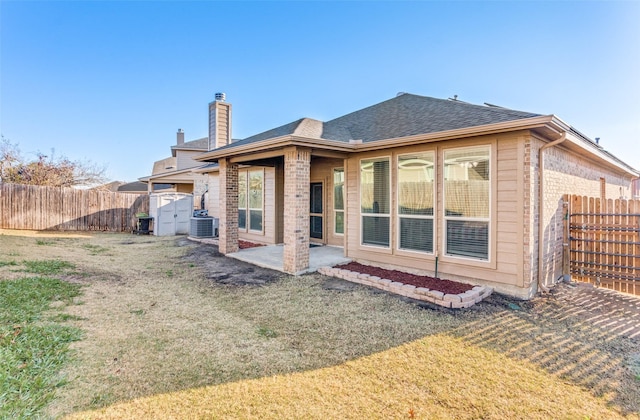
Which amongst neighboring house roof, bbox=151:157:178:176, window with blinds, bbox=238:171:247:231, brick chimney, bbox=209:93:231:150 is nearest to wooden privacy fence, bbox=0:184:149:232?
brick chimney, bbox=209:93:231:150

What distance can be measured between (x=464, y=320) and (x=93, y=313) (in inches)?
203

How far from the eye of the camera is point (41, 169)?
17.0m

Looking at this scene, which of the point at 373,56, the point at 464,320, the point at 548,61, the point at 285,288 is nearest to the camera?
the point at 464,320

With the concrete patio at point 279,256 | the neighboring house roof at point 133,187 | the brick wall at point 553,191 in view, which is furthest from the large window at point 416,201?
the neighboring house roof at point 133,187

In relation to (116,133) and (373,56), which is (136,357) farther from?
(116,133)

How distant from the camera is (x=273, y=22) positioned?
1072 cm

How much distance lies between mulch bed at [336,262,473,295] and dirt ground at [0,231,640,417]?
0.53m

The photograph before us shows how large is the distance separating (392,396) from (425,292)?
267 cm

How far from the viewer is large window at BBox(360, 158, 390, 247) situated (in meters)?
6.74

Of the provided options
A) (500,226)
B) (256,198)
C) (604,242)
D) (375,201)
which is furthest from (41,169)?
(604,242)

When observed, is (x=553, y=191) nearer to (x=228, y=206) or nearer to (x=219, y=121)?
(x=228, y=206)

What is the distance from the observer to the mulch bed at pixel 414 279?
17.1 ft

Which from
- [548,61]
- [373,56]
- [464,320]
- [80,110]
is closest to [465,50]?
[548,61]

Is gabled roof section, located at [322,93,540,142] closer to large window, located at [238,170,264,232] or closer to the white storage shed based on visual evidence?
large window, located at [238,170,264,232]
